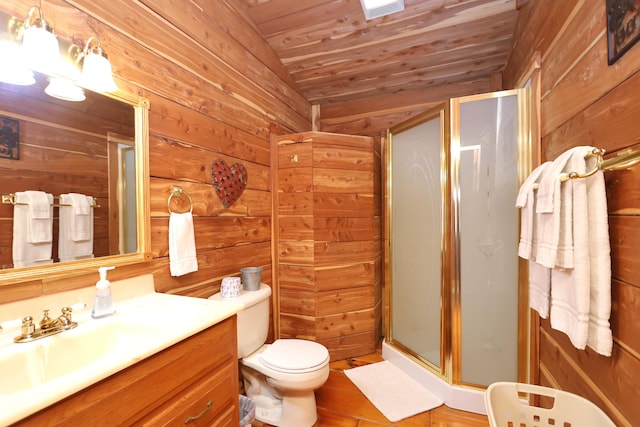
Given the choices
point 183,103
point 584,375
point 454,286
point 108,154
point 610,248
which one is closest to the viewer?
point 610,248

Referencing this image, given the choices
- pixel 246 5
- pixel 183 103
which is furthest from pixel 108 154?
pixel 246 5

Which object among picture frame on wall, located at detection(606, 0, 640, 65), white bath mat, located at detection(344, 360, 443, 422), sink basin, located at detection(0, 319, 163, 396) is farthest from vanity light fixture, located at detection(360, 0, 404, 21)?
white bath mat, located at detection(344, 360, 443, 422)

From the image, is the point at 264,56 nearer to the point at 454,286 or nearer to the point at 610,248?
the point at 454,286

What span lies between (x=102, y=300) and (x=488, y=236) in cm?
201

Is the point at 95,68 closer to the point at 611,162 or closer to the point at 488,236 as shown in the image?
the point at 611,162

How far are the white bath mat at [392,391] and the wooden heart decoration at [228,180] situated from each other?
5.11ft

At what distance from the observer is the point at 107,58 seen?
1124mm

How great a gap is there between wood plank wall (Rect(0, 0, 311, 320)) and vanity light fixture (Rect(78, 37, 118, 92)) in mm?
83

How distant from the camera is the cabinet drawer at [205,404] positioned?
2.77ft

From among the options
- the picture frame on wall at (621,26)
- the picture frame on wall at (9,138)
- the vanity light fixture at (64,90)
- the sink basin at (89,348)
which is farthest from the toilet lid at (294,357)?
the picture frame on wall at (621,26)

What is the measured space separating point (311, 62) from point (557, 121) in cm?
186

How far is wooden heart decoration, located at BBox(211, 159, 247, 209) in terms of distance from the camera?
1.72 m

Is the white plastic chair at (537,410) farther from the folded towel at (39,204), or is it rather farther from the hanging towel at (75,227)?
the folded towel at (39,204)

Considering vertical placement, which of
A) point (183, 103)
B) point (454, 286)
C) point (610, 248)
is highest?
point (183, 103)
